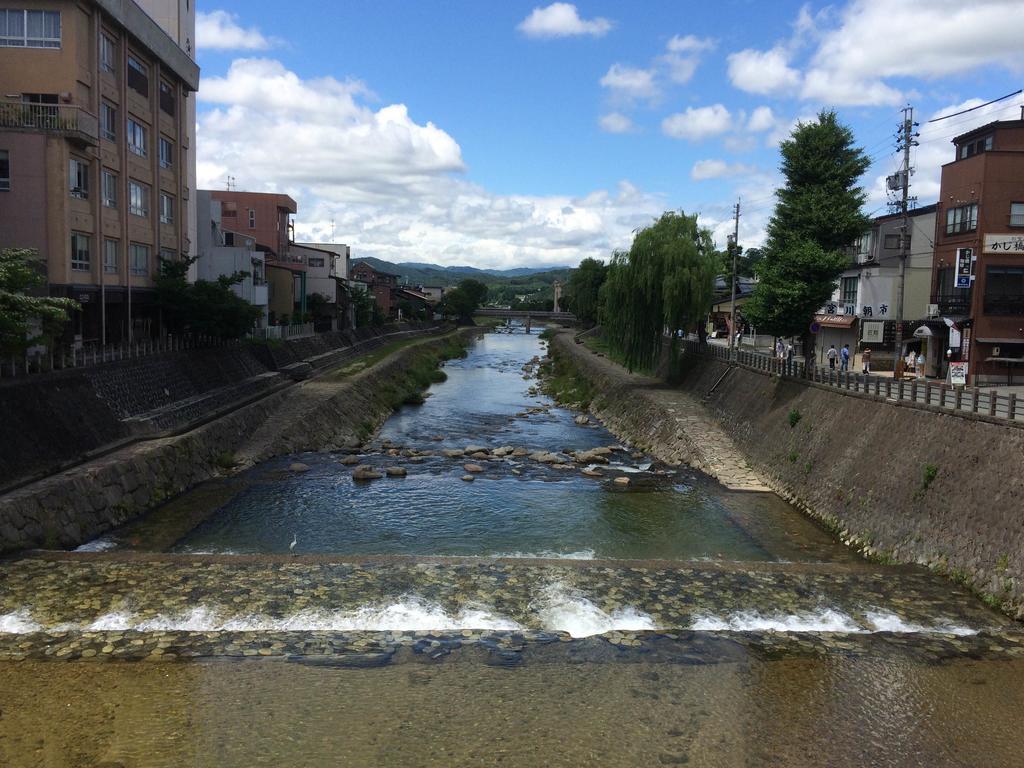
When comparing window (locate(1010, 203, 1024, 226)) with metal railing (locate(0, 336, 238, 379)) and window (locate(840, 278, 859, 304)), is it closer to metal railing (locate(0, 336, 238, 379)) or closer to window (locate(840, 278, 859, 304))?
window (locate(840, 278, 859, 304))

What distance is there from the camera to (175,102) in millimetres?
37156

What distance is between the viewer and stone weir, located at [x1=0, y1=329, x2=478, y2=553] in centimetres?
1781

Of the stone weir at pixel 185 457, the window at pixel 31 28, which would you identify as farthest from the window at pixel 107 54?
the stone weir at pixel 185 457

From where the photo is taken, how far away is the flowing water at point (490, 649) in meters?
10.4

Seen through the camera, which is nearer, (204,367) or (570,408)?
(204,367)

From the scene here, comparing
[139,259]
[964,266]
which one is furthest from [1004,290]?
[139,259]

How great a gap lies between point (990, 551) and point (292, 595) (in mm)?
15232

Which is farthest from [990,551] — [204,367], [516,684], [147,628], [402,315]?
[402,315]

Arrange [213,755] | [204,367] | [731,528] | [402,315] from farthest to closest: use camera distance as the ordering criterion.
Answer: [402,315]
[204,367]
[731,528]
[213,755]

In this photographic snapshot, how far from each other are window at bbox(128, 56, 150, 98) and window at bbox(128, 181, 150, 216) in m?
4.31

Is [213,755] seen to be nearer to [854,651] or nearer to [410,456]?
[854,651]

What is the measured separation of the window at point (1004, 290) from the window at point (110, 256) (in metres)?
37.5

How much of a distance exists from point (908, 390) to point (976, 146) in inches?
624

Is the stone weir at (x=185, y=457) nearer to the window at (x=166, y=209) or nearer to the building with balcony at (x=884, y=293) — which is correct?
the window at (x=166, y=209)
